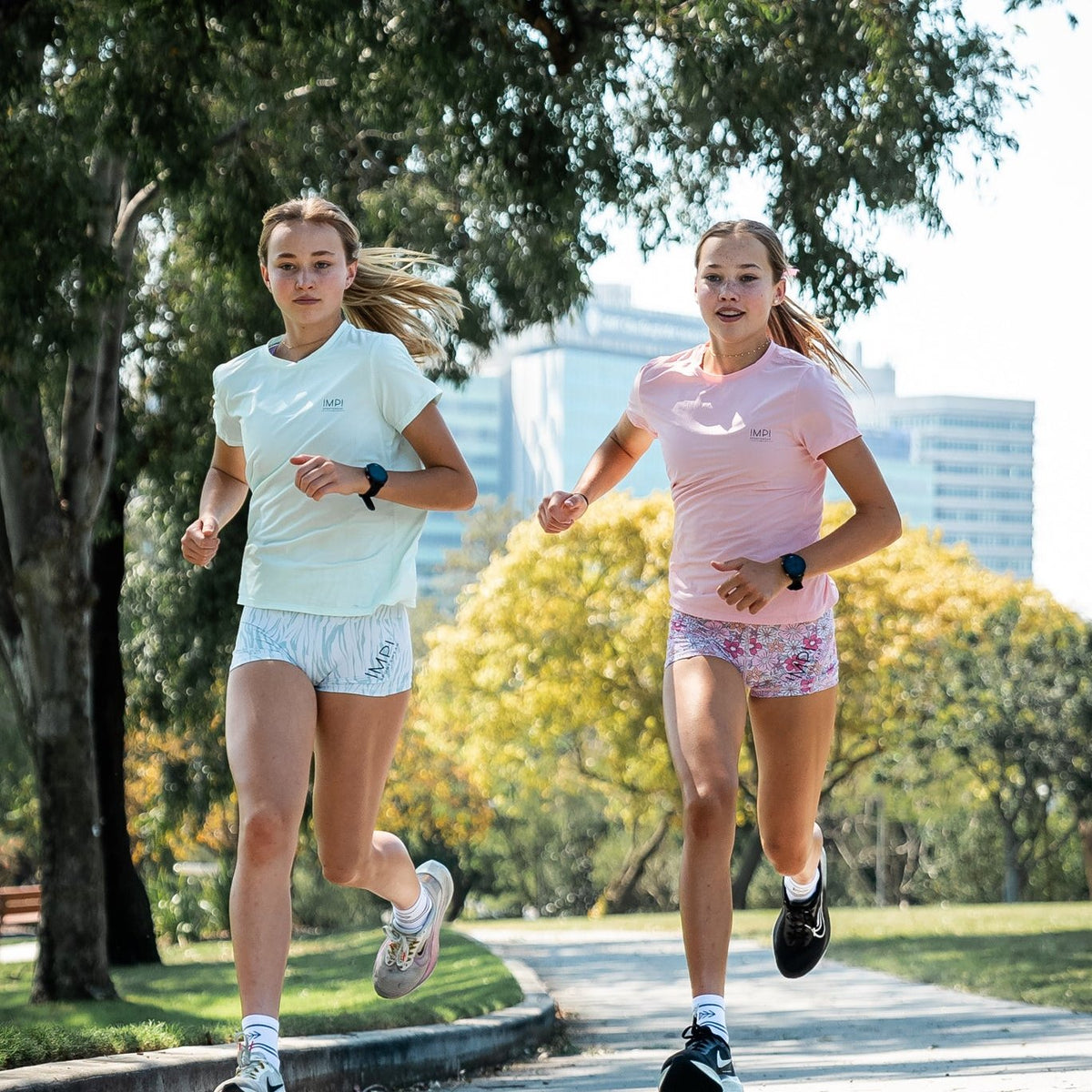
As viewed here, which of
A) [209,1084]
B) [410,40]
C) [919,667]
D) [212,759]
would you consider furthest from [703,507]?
[919,667]

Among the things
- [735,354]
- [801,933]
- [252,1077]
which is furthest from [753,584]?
[801,933]

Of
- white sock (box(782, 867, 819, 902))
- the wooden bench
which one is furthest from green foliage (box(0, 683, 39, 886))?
white sock (box(782, 867, 819, 902))

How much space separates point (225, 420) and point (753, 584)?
66.6 inches

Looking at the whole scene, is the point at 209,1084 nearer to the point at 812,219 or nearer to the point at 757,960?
the point at 812,219

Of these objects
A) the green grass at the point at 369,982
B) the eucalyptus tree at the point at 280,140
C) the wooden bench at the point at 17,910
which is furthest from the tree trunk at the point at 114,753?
the wooden bench at the point at 17,910

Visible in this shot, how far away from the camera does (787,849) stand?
5926 mm

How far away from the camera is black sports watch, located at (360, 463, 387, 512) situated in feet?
16.1

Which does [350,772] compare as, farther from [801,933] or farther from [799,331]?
[801,933]

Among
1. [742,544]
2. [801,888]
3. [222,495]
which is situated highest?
[222,495]

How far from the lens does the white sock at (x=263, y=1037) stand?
4.47 m

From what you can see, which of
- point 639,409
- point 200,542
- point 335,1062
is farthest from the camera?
point 335,1062

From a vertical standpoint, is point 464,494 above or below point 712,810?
above

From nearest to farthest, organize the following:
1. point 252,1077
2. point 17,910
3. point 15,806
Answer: point 252,1077, point 17,910, point 15,806

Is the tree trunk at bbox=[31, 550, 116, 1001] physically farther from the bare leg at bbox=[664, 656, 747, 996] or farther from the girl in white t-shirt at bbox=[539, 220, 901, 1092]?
the bare leg at bbox=[664, 656, 747, 996]
